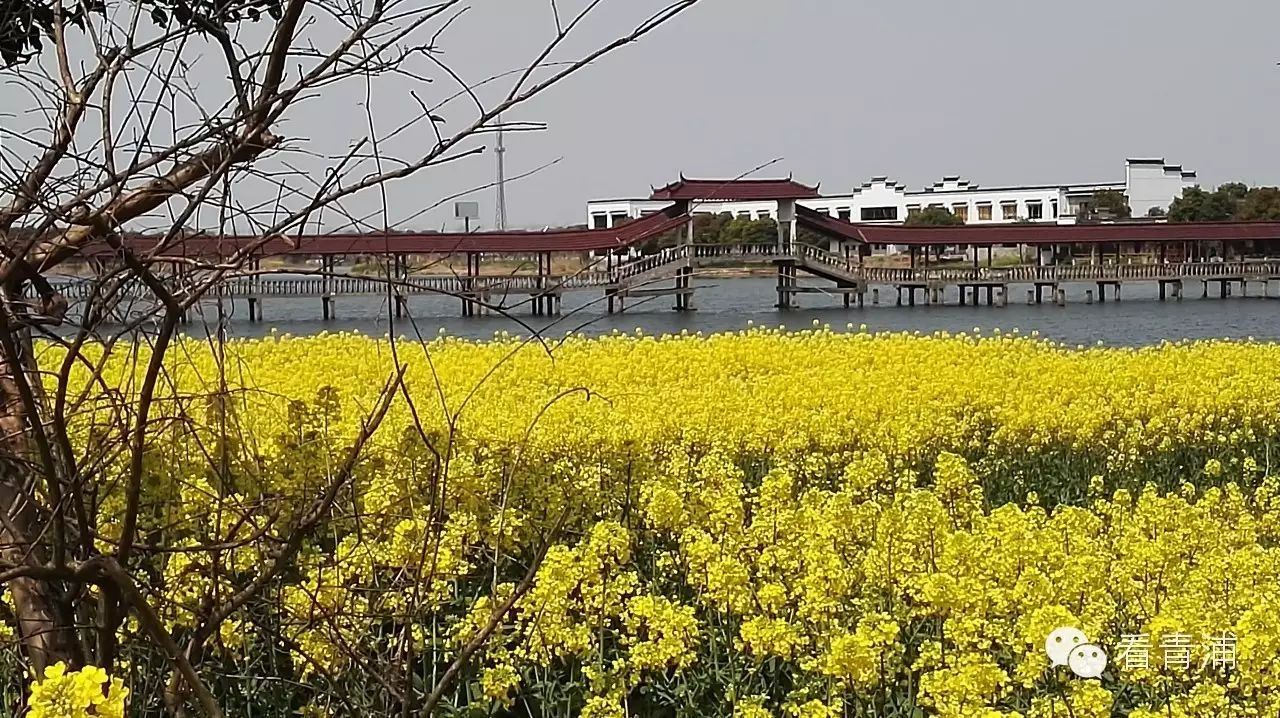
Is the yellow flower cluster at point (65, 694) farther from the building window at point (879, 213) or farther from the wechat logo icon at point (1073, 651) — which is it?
the building window at point (879, 213)

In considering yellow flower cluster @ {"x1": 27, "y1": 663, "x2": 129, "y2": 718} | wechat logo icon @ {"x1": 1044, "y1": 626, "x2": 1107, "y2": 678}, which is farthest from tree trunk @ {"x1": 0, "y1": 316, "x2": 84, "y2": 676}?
wechat logo icon @ {"x1": 1044, "y1": 626, "x2": 1107, "y2": 678}

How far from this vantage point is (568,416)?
7512 millimetres

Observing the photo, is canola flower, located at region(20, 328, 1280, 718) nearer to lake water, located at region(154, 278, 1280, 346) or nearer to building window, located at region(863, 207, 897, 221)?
lake water, located at region(154, 278, 1280, 346)

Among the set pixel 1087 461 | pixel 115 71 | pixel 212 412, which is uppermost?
pixel 115 71

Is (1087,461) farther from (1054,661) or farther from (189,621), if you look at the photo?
(189,621)

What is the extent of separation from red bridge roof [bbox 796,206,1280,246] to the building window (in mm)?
42169

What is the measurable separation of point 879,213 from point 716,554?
81516 millimetres

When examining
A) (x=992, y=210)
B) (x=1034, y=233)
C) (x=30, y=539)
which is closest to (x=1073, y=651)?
(x=30, y=539)

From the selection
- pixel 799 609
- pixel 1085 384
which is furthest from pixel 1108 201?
pixel 799 609

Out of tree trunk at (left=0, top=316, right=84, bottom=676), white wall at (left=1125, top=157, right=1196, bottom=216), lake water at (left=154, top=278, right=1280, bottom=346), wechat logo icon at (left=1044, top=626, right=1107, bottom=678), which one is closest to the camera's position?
tree trunk at (left=0, top=316, right=84, bottom=676)

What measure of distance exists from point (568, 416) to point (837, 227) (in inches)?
1230

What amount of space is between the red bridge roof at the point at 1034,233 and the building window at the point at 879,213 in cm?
4217

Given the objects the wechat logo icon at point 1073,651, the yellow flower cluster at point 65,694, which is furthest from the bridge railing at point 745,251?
the yellow flower cluster at point 65,694

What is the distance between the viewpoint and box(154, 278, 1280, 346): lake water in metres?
27.7
